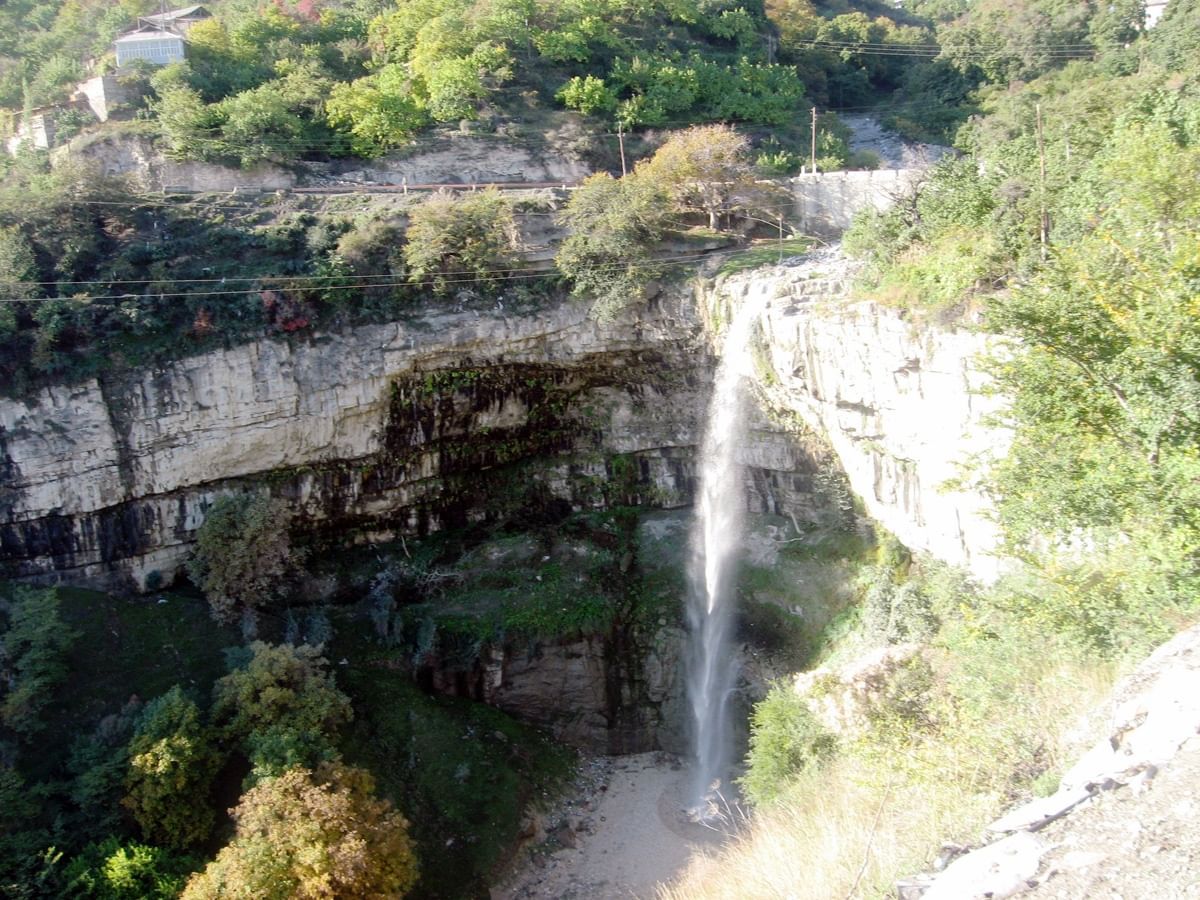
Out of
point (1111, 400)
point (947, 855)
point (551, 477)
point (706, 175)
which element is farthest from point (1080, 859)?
point (706, 175)

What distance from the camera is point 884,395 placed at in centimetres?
1641

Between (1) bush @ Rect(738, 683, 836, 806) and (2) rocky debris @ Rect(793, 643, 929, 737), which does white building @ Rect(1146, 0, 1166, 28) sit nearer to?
(2) rocky debris @ Rect(793, 643, 929, 737)

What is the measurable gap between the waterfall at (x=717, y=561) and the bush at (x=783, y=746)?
140 inches

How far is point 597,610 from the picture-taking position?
2041 centimetres

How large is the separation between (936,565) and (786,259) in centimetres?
885

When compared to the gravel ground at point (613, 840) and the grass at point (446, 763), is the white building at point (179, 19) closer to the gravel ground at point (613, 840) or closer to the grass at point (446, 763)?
the grass at point (446, 763)

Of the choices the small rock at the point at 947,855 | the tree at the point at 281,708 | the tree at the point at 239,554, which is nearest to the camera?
the small rock at the point at 947,855

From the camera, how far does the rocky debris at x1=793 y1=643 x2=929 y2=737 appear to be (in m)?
12.9

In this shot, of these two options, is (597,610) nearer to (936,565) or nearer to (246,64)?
(936,565)

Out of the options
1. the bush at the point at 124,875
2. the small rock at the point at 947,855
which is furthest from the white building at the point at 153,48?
the small rock at the point at 947,855

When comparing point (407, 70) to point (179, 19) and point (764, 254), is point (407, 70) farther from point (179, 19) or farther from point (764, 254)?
point (764, 254)

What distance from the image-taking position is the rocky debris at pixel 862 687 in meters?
12.9

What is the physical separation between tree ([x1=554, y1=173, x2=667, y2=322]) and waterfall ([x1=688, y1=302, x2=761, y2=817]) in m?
2.83

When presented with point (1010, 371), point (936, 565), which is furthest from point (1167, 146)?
point (936, 565)
